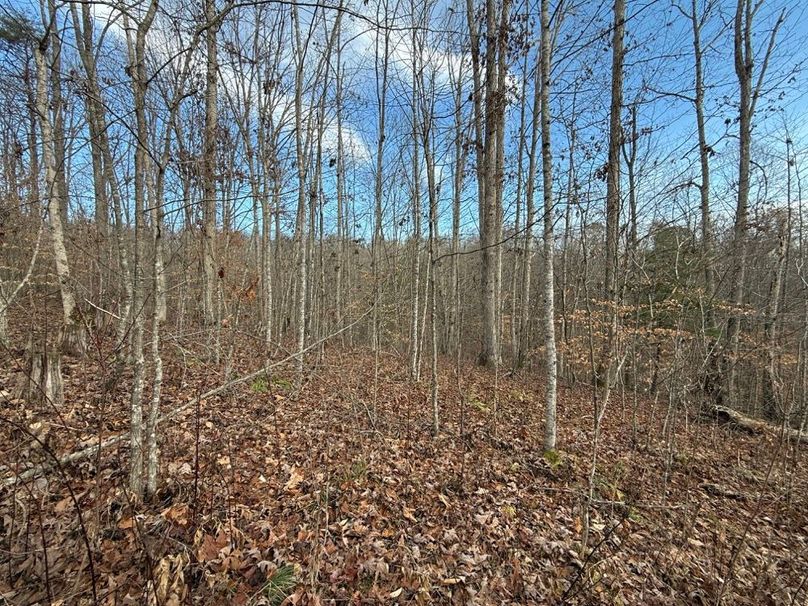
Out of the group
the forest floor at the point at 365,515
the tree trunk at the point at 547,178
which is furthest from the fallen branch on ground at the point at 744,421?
the tree trunk at the point at 547,178

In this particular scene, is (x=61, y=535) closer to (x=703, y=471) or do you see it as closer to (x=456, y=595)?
(x=456, y=595)

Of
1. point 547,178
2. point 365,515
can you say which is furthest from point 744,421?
point 365,515

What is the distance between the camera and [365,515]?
3225mm

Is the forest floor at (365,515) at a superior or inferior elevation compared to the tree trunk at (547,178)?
inferior

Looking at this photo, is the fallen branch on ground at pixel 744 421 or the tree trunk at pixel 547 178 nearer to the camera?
the tree trunk at pixel 547 178

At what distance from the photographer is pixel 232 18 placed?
22.6 feet

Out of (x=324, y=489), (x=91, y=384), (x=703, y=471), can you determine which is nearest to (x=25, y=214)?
(x=91, y=384)

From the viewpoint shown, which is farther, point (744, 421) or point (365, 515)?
point (744, 421)

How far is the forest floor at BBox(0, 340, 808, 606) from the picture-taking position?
2281mm

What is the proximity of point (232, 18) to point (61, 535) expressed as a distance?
870 centimetres

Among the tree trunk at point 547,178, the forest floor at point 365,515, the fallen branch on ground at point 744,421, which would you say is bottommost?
the fallen branch on ground at point 744,421

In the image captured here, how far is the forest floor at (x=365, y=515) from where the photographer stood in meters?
2.28

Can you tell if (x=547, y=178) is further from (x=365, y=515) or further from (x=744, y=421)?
(x=744, y=421)

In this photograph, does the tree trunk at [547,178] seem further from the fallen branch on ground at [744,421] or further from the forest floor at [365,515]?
the fallen branch on ground at [744,421]
